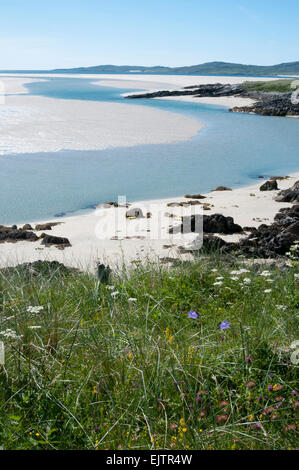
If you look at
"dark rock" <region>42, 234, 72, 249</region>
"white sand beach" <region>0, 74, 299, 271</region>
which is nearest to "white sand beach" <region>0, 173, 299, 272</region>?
"white sand beach" <region>0, 74, 299, 271</region>

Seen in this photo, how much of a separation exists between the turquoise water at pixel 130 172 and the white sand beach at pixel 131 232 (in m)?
1.38

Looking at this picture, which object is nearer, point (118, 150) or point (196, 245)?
point (196, 245)

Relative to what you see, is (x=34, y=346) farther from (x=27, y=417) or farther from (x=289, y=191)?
(x=289, y=191)

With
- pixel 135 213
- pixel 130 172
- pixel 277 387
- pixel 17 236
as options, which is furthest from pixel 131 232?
pixel 277 387

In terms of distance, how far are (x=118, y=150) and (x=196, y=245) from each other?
1339 centimetres

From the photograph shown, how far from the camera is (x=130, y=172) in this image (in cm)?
1728

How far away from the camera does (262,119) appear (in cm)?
3800

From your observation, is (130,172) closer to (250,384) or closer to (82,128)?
(82,128)

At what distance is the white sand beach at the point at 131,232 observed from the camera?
27.7 feet

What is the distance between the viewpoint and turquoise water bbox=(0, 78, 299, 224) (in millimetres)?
13938

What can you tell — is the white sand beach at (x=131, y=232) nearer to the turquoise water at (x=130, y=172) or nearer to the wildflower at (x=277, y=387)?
the turquoise water at (x=130, y=172)

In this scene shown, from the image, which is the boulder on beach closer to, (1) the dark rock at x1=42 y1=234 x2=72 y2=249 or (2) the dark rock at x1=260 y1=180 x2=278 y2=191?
(1) the dark rock at x1=42 y1=234 x2=72 y2=249
